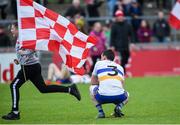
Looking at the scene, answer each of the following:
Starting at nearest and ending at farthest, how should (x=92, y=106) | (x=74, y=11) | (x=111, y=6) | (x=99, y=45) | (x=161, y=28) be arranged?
(x=92, y=106) → (x=99, y=45) → (x=74, y=11) → (x=161, y=28) → (x=111, y=6)

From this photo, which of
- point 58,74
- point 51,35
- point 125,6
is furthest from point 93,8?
point 51,35

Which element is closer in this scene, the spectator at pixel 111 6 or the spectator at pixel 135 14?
the spectator at pixel 135 14

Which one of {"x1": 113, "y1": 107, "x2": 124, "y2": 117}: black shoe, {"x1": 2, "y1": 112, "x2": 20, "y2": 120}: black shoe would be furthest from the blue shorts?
{"x1": 2, "y1": 112, "x2": 20, "y2": 120}: black shoe

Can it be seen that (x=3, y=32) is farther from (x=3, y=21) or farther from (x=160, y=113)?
(x=160, y=113)

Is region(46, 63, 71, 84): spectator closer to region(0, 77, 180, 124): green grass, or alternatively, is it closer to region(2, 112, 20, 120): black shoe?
region(0, 77, 180, 124): green grass

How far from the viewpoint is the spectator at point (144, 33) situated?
2994cm

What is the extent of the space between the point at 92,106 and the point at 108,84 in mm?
3096

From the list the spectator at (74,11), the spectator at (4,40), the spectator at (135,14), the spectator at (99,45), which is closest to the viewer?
the spectator at (99,45)

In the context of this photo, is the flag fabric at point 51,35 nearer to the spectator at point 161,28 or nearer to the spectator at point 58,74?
the spectator at point 58,74

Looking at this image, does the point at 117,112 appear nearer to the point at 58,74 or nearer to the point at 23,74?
the point at 23,74

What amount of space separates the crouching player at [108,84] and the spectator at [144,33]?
14.6m

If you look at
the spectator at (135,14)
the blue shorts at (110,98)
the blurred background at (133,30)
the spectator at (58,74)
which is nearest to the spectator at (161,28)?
the blurred background at (133,30)

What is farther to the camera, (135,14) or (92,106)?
(135,14)

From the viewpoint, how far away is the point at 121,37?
2625 cm
